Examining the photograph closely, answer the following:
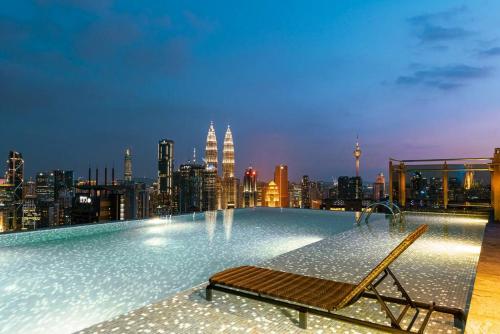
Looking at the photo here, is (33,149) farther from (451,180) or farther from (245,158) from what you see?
(451,180)

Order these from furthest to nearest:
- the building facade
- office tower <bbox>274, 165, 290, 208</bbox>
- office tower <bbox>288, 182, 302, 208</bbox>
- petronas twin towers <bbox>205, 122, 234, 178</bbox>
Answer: petronas twin towers <bbox>205, 122, 234, 178</bbox>, office tower <bbox>288, 182, 302, 208</bbox>, the building facade, office tower <bbox>274, 165, 290, 208</bbox>

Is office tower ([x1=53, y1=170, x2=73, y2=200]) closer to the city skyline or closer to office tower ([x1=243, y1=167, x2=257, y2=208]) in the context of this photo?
the city skyline

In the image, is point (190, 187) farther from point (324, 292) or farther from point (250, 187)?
point (324, 292)

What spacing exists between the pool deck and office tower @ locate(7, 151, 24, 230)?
50.7m

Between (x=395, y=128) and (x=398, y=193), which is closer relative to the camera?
(x=398, y=193)

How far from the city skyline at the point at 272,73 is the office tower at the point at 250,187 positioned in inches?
116

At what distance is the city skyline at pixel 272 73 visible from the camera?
23.6m

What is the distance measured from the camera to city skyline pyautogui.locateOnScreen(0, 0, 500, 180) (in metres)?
23.6

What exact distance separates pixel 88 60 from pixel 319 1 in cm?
2439

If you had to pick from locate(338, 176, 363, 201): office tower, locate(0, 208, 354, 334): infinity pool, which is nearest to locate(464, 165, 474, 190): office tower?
locate(0, 208, 354, 334): infinity pool

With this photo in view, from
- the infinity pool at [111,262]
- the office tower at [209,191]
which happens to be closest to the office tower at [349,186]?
the infinity pool at [111,262]

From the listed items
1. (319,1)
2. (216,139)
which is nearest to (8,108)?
(319,1)

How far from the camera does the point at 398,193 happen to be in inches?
422

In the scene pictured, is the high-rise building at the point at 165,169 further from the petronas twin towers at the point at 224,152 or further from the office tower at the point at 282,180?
the office tower at the point at 282,180
